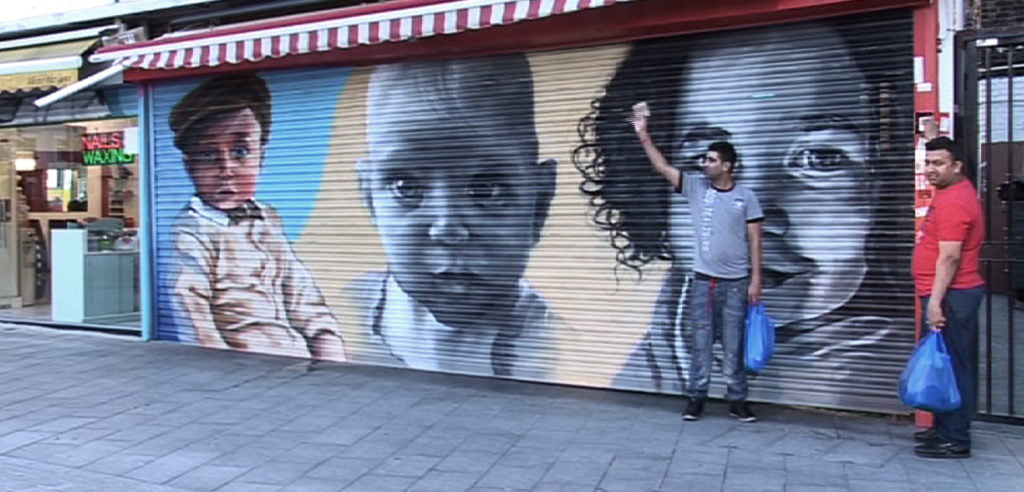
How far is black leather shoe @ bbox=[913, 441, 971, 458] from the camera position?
523 centimetres

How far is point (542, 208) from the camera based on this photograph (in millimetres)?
7227

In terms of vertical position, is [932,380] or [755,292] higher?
[755,292]

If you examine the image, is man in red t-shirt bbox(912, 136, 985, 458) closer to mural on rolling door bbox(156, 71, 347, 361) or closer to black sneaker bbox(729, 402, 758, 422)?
black sneaker bbox(729, 402, 758, 422)

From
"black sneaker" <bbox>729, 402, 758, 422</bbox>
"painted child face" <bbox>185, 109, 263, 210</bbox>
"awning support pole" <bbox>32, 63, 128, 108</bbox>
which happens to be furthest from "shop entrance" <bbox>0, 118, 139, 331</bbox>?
"black sneaker" <bbox>729, 402, 758, 422</bbox>

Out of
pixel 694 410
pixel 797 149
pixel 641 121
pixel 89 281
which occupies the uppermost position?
pixel 641 121

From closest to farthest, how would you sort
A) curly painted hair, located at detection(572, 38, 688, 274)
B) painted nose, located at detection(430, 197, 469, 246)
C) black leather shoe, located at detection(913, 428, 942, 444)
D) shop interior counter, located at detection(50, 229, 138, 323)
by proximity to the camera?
1. black leather shoe, located at detection(913, 428, 942, 444)
2. curly painted hair, located at detection(572, 38, 688, 274)
3. painted nose, located at detection(430, 197, 469, 246)
4. shop interior counter, located at detection(50, 229, 138, 323)

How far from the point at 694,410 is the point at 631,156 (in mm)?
1975

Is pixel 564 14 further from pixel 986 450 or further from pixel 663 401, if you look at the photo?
pixel 986 450

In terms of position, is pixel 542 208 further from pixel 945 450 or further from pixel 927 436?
pixel 945 450

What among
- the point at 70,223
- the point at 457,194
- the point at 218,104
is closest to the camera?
the point at 457,194

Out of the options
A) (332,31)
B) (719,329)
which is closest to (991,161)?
(719,329)

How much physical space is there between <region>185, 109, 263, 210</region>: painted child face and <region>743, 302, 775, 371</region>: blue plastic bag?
16.6ft

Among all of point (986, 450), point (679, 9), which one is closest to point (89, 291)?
point (679, 9)

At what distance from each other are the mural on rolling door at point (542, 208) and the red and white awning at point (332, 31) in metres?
0.70
